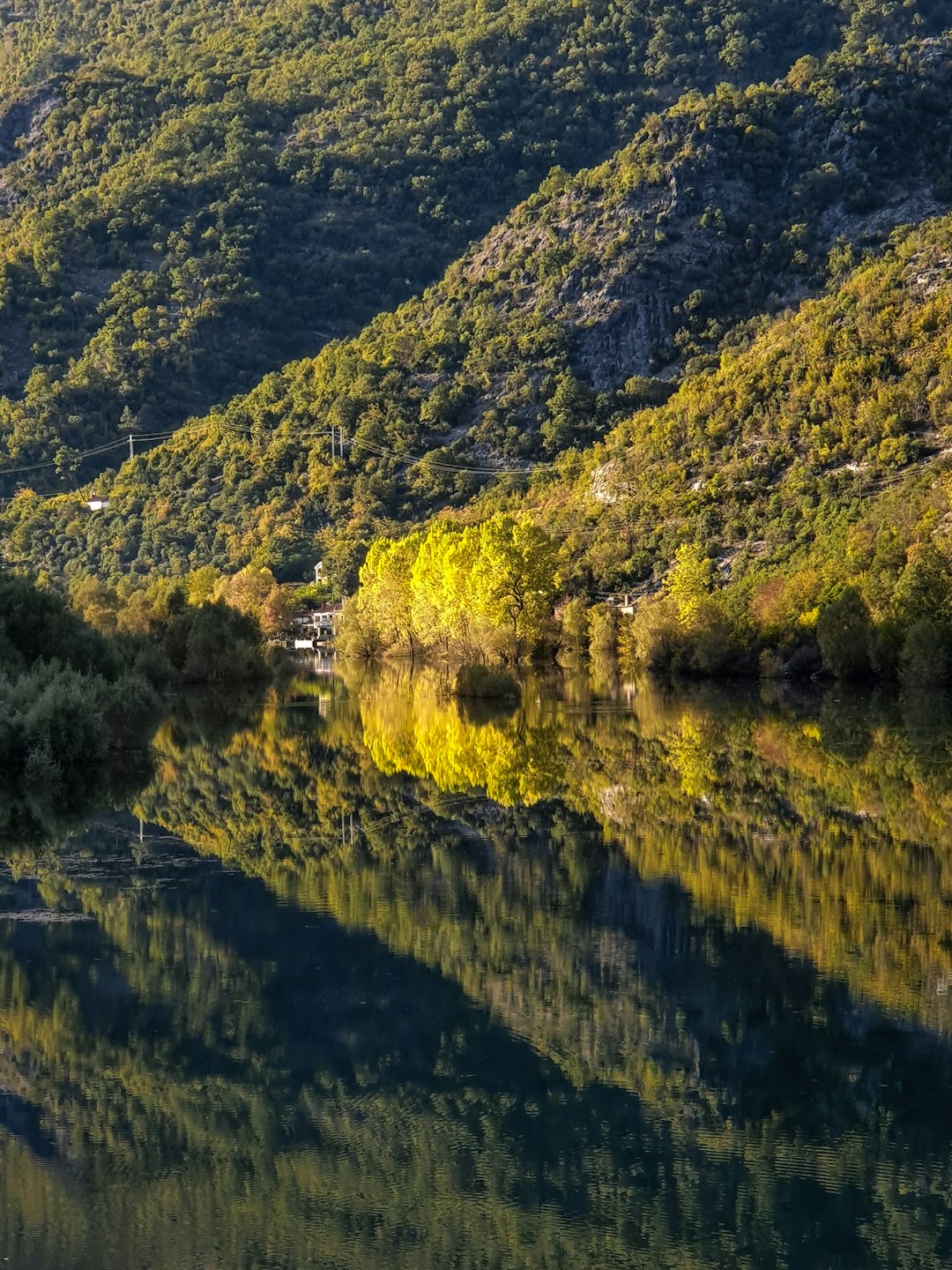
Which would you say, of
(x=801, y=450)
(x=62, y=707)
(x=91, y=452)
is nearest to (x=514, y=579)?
(x=801, y=450)

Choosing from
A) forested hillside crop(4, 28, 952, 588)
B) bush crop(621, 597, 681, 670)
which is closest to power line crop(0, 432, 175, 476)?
forested hillside crop(4, 28, 952, 588)

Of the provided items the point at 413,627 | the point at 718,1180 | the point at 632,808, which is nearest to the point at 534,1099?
the point at 718,1180

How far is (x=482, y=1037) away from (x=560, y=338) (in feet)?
451

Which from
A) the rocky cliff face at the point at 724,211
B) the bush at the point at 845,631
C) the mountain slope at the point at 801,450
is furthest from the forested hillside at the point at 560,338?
the bush at the point at 845,631

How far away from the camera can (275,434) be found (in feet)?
519

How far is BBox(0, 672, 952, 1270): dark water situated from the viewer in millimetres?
11594

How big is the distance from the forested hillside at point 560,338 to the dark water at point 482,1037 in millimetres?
100073

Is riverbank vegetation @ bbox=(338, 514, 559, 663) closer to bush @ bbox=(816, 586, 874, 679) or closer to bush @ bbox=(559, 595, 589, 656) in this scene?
bush @ bbox=(559, 595, 589, 656)

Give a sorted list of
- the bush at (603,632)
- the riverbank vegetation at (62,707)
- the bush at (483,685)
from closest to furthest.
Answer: the riverbank vegetation at (62,707), the bush at (483,685), the bush at (603,632)

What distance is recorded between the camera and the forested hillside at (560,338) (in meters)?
145

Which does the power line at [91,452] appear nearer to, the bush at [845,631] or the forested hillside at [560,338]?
the forested hillside at [560,338]

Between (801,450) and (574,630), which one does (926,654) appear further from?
(801,450)

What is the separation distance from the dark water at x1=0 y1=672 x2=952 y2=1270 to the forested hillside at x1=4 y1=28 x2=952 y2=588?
100073 mm

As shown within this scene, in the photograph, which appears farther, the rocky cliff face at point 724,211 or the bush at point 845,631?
the rocky cliff face at point 724,211
